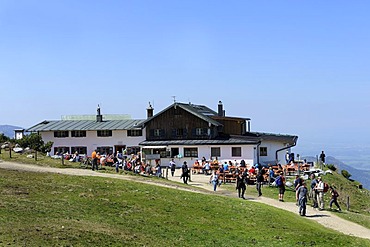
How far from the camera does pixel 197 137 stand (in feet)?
220

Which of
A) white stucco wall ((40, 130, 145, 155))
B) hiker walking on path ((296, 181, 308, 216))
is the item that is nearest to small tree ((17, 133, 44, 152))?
white stucco wall ((40, 130, 145, 155))

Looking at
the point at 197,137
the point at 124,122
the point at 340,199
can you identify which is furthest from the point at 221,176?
the point at 124,122

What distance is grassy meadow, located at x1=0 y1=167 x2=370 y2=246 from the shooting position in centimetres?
2135

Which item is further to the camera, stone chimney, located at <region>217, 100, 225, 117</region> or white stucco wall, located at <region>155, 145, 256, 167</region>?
stone chimney, located at <region>217, 100, 225, 117</region>

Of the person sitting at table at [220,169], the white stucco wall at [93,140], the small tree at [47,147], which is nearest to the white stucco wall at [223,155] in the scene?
the white stucco wall at [93,140]

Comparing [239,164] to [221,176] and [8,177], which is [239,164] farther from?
[8,177]

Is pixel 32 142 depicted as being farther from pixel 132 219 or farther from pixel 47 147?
pixel 132 219

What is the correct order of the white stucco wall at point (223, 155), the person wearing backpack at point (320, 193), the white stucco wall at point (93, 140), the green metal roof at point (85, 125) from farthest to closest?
1. the green metal roof at point (85, 125)
2. the white stucco wall at point (93, 140)
3. the white stucco wall at point (223, 155)
4. the person wearing backpack at point (320, 193)

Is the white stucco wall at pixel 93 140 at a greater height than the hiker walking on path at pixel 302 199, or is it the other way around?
the white stucco wall at pixel 93 140

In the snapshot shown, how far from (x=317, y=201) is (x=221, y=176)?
1189 centimetres

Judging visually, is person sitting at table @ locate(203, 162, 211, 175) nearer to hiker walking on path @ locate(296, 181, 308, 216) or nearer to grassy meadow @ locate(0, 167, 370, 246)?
grassy meadow @ locate(0, 167, 370, 246)

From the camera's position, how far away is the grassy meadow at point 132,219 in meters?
21.4

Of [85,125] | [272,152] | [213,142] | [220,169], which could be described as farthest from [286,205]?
[85,125]

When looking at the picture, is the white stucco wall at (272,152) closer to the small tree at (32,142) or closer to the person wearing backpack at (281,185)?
the person wearing backpack at (281,185)
